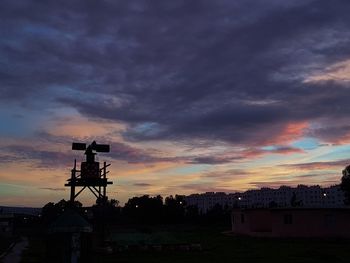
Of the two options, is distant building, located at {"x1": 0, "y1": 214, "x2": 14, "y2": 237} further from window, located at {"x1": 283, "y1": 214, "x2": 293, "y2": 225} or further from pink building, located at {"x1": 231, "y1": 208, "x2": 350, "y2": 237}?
window, located at {"x1": 283, "y1": 214, "x2": 293, "y2": 225}

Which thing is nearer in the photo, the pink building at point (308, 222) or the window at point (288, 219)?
the pink building at point (308, 222)

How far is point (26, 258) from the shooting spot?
1113 inches

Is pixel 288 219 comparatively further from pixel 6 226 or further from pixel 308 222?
pixel 6 226

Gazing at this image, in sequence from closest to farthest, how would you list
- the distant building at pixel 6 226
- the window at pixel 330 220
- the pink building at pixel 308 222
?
the pink building at pixel 308 222
the window at pixel 330 220
the distant building at pixel 6 226

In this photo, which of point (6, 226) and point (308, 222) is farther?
point (6, 226)

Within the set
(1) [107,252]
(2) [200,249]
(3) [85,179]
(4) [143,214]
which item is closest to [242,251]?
(2) [200,249]

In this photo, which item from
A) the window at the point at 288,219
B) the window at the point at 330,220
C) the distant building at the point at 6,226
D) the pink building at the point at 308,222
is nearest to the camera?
the pink building at the point at 308,222

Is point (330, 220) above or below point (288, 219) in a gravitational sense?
below

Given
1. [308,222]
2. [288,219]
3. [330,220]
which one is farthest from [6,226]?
[330,220]

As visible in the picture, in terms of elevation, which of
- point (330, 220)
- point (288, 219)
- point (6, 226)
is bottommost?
point (330, 220)

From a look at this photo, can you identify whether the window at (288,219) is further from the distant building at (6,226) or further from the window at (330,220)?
the distant building at (6,226)

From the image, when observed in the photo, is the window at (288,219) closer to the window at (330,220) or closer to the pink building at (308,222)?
the pink building at (308,222)

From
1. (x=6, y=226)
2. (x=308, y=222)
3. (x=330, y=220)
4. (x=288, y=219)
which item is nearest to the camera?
(x=330, y=220)

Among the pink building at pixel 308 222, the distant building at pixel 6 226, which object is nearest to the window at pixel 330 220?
the pink building at pixel 308 222
